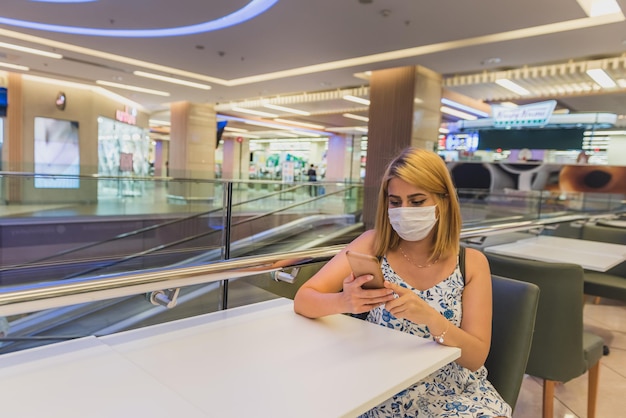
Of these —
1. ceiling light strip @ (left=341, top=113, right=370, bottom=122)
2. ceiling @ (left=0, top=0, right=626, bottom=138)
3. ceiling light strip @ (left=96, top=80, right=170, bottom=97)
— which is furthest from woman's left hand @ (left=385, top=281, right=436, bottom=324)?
ceiling light strip @ (left=341, top=113, right=370, bottom=122)

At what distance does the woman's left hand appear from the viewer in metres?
1.24

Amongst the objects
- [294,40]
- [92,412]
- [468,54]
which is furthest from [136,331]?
[468,54]

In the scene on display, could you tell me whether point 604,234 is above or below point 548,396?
above

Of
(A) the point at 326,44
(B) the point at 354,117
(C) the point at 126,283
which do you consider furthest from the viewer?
(B) the point at 354,117

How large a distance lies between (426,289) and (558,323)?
0.98 meters

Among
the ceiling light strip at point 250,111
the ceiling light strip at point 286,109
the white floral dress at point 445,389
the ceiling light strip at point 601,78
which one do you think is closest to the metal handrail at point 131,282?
the white floral dress at point 445,389

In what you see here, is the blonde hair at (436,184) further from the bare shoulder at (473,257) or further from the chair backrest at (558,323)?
the chair backrest at (558,323)

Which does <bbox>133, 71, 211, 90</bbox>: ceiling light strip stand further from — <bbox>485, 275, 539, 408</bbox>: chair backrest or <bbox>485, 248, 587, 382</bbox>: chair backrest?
<bbox>485, 275, 539, 408</bbox>: chair backrest

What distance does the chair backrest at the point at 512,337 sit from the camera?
60.3 inches

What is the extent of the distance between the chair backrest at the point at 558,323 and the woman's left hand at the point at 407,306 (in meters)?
1.07

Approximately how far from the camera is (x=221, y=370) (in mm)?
1053

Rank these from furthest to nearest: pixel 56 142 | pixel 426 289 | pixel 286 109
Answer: pixel 286 109 → pixel 56 142 → pixel 426 289

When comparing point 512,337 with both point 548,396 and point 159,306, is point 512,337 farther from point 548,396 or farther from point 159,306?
point 159,306

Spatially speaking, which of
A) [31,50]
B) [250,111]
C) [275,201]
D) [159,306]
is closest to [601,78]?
[275,201]
